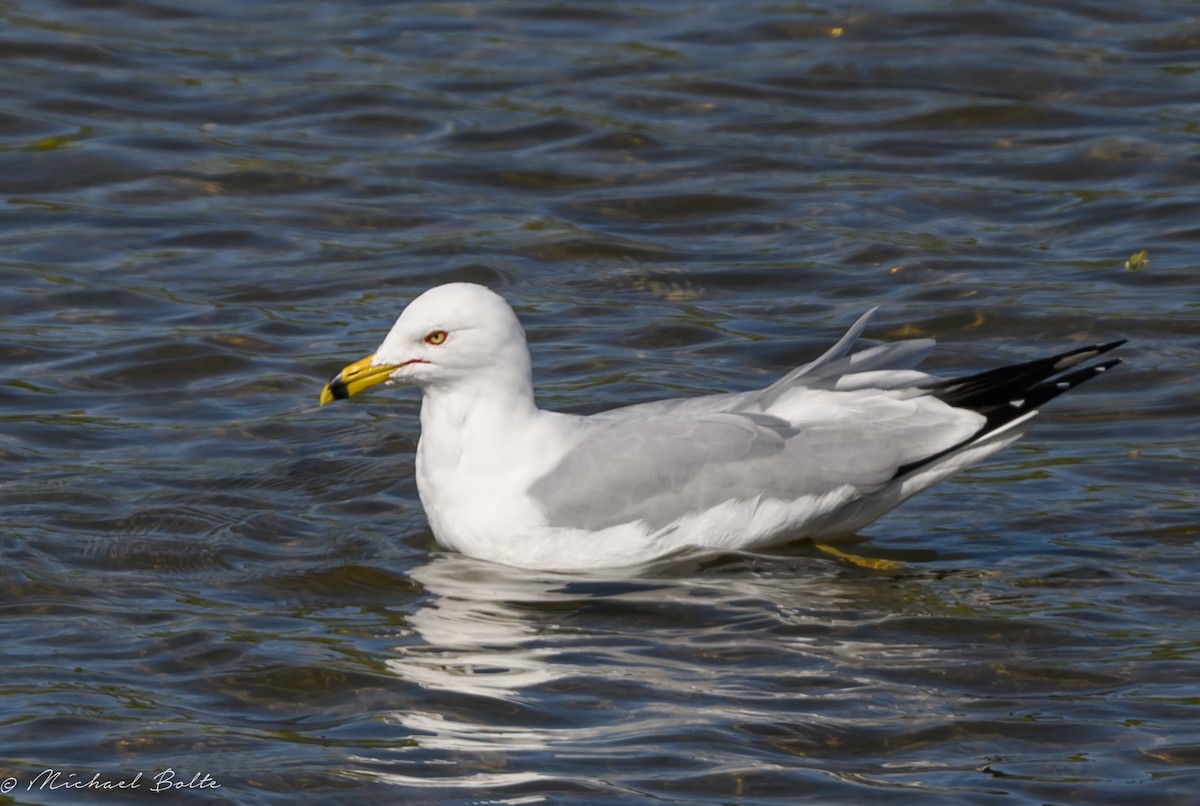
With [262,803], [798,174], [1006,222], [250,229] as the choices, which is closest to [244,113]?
[250,229]

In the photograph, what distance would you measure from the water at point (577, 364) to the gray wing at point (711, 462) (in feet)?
0.89

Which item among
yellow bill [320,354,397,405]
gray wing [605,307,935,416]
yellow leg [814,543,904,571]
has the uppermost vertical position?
yellow bill [320,354,397,405]

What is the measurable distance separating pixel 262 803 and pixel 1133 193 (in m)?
7.87

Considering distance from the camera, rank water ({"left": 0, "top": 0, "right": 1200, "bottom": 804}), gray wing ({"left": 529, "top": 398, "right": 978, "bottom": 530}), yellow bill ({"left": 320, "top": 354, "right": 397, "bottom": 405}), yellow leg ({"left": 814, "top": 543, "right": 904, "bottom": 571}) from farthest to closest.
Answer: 1. yellow leg ({"left": 814, "top": 543, "right": 904, "bottom": 571})
2. yellow bill ({"left": 320, "top": 354, "right": 397, "bottom": 405})
3. gray wing ({"left": 529, "top": 398, "right": 978, "bottom": 530})
4. water ({"left": 0, "top": 0, "right": 1200, "bottom": 804})

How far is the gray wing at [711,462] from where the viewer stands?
7547 millimetres

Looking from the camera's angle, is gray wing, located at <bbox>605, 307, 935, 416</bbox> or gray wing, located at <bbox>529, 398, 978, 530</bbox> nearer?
gray wing, located at <bbox>529, 398, 978, 530</bbox>

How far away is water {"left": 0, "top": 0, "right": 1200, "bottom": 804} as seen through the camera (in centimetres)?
614

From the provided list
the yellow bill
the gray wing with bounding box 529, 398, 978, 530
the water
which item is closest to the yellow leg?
the water

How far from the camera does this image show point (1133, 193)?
1209cm
